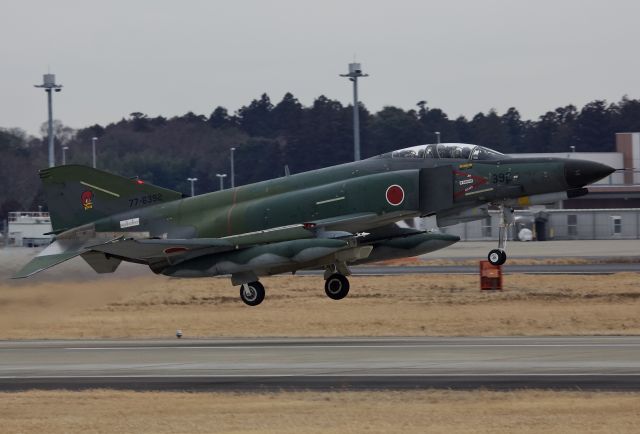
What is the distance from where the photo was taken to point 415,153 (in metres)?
29.9

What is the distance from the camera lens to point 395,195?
29156mm

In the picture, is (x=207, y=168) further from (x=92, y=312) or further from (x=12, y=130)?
(x=92, y=312)

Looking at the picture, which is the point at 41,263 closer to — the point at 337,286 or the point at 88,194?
the point at 88,194

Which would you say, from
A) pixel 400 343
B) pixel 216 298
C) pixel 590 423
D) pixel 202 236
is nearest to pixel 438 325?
pixel 400 343

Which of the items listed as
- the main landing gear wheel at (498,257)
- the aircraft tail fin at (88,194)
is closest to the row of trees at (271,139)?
the aircraft tail fin at (88,194)

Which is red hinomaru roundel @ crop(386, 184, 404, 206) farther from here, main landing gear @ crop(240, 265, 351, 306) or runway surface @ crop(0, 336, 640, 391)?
runway surface @ crop(0, 336, 640, 391)

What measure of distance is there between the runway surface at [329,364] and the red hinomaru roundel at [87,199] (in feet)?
12.6

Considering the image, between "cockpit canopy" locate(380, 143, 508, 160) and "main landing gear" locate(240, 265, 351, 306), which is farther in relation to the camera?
"main landing gear" locate(240, 265, 351, 306)

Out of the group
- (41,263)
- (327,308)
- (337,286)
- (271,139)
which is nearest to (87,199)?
(41,263)

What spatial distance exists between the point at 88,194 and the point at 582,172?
13401 millimetres

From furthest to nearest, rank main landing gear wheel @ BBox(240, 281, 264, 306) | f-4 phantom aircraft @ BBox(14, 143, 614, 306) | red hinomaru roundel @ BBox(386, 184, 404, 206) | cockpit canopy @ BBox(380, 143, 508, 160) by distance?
1. main landing gear wheel @ BBox(240, 281, 264, 306)
2. cockpit canopy @ BBox(380, 143, 508, 160)
3. red hinomaru roundel @ BBox(386, 184, 404, 206)
4. f-4 phantom aircraft @ BBox(14, 143, 614, 306)

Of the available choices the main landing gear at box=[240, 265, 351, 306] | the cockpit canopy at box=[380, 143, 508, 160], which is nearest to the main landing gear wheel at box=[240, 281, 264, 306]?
the main landing gear at box=[240, 265, 351, 306]

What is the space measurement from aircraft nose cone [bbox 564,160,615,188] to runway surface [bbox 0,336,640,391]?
4.03m

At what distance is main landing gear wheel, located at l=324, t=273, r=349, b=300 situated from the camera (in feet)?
102
